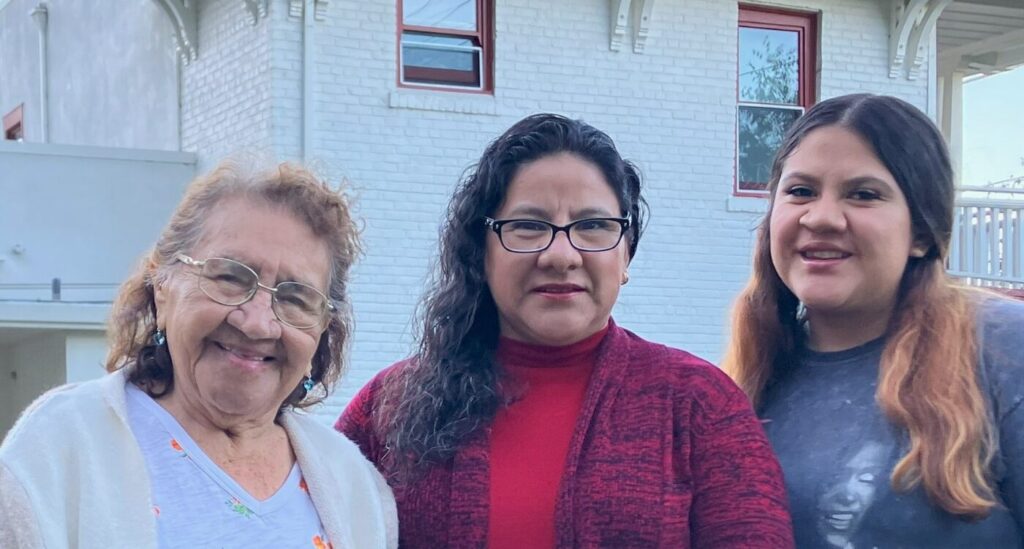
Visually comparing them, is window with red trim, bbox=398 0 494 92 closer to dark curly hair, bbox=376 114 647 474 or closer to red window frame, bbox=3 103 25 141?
dark curly hair, bbox=376 114 647 474

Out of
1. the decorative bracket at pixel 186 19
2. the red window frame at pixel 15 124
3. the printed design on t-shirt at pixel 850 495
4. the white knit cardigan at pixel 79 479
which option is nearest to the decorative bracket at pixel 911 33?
the decorative bracket at pixel 186 19

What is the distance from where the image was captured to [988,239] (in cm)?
1201

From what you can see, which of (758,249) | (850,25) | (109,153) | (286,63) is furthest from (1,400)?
(758,249)

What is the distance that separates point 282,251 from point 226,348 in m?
0.22

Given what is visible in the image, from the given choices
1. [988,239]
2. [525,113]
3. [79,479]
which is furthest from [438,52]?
[79,479]

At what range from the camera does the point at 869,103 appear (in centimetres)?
288

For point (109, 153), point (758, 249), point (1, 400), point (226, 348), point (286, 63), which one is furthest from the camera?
point (1, 400)

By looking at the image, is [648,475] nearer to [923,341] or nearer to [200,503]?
[923,341]

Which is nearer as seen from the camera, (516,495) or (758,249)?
(516,495)

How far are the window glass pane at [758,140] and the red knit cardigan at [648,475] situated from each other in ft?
30.3

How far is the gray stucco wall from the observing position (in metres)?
12.5

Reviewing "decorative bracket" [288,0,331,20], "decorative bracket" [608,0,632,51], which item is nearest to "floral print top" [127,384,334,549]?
"decorative bracket" [288,0,331,20]

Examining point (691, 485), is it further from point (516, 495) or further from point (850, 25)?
point (850, 25)

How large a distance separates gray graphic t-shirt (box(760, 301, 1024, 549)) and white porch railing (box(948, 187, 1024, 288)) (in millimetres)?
9588
